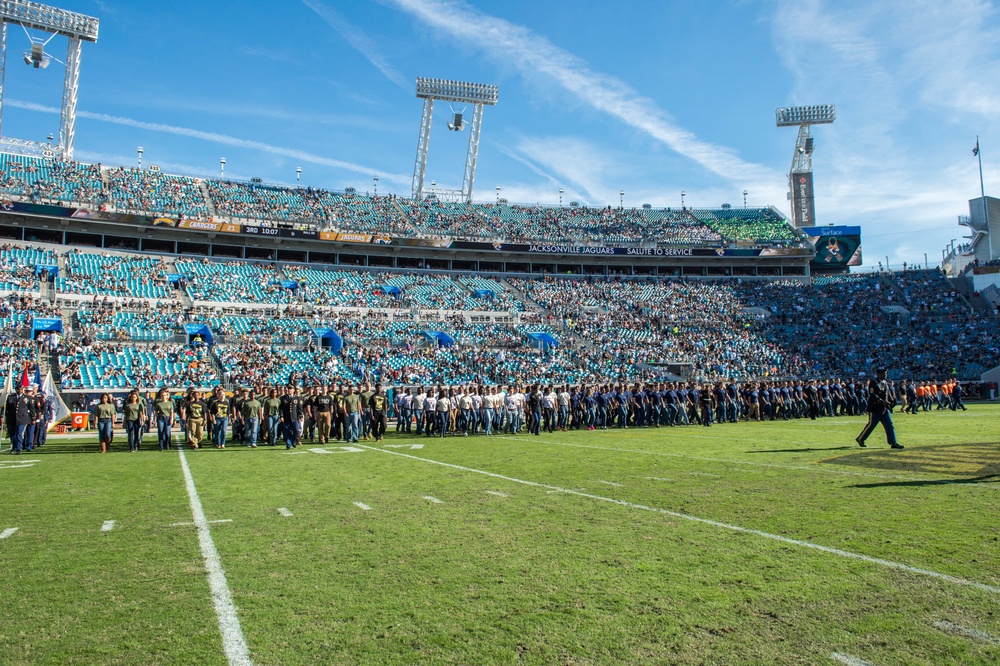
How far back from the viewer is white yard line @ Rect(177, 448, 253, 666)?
150 inches

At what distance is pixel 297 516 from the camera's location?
7.70 metres

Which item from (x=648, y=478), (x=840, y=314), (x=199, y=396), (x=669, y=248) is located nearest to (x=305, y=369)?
(x=199, y=396)

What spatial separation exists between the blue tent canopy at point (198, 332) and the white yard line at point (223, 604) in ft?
104

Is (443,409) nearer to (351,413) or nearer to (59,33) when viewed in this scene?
(351,413)

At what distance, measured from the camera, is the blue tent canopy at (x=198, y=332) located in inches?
1449

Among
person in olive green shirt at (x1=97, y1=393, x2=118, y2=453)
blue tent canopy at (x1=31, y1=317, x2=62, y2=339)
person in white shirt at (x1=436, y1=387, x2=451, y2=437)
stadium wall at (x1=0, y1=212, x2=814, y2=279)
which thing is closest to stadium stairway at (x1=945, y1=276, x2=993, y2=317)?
stadium wall at (x1=0, y1=212, x2=814, y2=279)

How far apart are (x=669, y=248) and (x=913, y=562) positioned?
182 ft

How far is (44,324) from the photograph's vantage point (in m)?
33.9

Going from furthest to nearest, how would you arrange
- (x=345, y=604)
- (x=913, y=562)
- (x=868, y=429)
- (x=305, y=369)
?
(x=305, y=369)
(x=868, y=429)
(x=913, y=562)
(x=345, y=604)

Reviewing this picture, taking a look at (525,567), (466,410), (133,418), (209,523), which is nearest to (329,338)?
(466,410)

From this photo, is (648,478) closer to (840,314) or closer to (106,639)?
(106,639)

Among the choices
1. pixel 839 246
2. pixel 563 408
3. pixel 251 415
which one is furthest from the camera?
pixel 839 246

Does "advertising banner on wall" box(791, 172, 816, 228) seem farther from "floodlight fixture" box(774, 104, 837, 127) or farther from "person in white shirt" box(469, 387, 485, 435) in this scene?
"person in white shirt" box(469, 387, 485, 435)

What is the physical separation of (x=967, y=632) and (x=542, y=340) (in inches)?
1592
